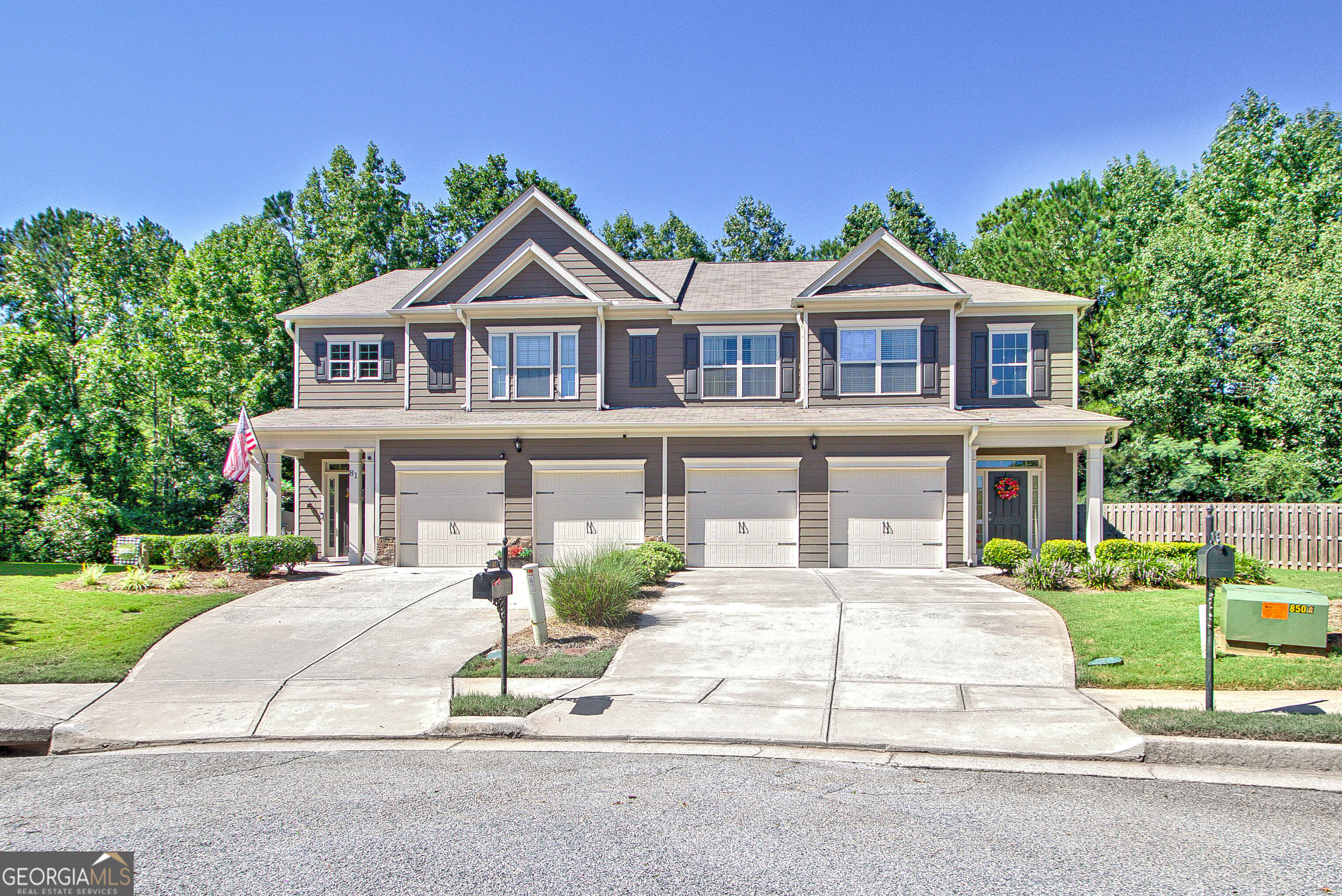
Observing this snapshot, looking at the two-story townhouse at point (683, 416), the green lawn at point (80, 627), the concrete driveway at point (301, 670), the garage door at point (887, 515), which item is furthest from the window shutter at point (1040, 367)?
the green lawn at point (80, 627)

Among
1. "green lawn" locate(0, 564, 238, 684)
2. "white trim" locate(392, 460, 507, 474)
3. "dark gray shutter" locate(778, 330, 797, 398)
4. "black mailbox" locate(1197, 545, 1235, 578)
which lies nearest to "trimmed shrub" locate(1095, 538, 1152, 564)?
"dark gray shutter" locate(778, 330, 797, 398)

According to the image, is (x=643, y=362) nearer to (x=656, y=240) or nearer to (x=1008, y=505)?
(x=1008, y=505)

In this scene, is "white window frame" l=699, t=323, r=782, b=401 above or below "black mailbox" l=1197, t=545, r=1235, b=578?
above

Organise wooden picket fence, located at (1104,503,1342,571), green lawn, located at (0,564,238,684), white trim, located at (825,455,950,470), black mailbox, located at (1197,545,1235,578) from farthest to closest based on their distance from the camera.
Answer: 1. white trim, located at (825,455,950,470)
2. wooden picket fence, located at (1104,503,1342,571)
3. green lawn, located at (0,564,238,684)
4. black mailbox, located at (1197,545,1235,578)

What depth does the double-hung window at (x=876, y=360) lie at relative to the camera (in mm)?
19188

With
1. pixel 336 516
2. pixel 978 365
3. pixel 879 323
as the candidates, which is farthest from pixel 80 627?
pixel 978 365

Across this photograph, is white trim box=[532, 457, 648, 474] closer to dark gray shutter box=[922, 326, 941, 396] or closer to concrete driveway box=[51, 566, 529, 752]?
concrete driveway box=[51, 566, 529, 752]

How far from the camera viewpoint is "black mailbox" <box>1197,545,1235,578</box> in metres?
7.15

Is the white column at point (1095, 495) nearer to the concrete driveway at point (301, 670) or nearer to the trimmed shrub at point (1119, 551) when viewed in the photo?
the trimmed shrub at point (1119, 551)

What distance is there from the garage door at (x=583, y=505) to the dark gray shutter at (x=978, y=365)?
8493 mm

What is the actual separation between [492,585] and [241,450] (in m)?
11.5

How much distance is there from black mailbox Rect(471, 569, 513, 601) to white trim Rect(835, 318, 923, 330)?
13.2m

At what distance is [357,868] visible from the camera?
4547 millimetres

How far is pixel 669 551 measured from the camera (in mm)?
16906
